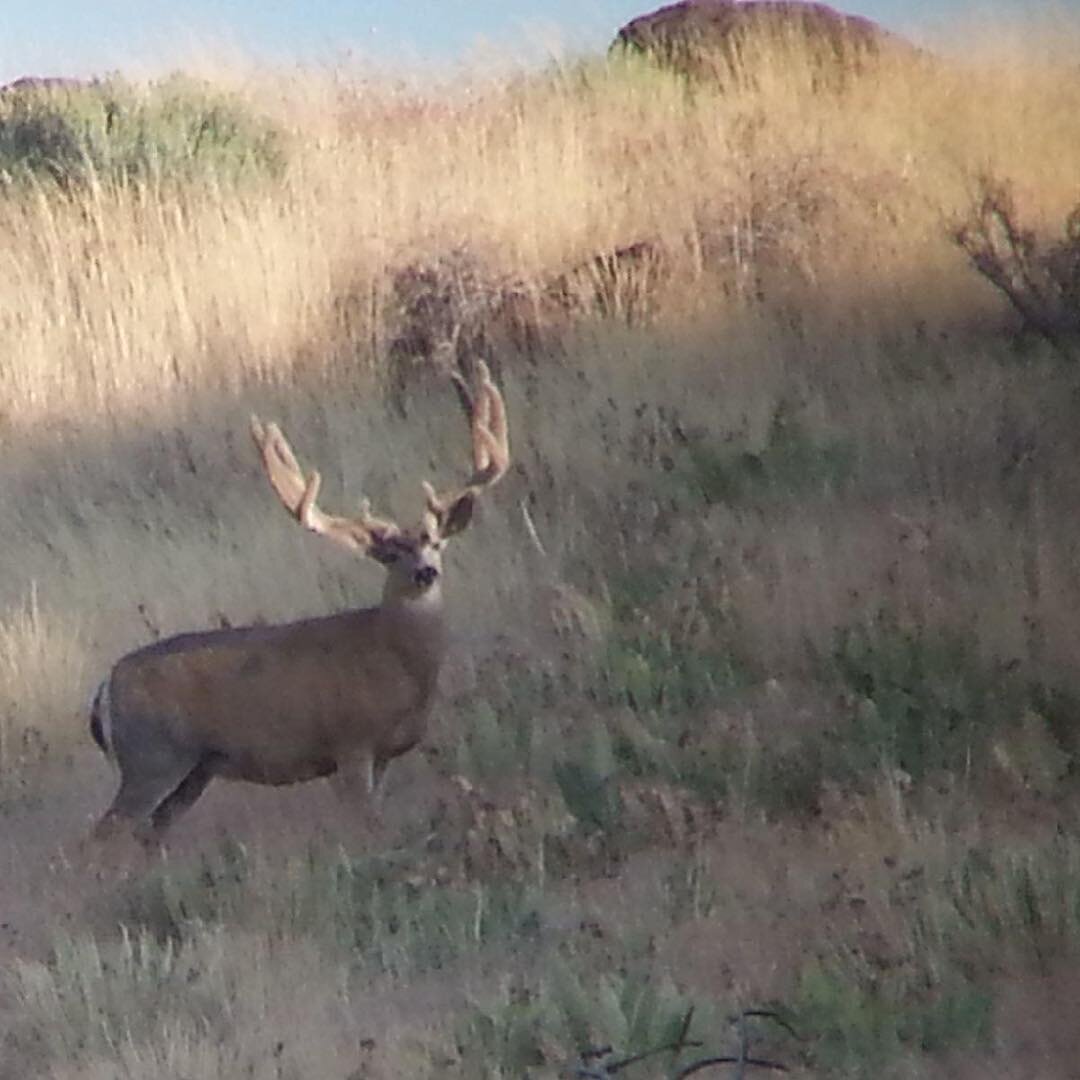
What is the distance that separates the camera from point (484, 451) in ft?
12.7

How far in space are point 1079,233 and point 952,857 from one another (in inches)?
43.1

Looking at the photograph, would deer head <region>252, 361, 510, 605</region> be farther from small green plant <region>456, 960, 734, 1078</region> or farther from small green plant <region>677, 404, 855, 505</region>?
small green plant <region>456, 960, 734, 1078</region>

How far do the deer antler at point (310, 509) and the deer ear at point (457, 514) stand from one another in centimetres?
8

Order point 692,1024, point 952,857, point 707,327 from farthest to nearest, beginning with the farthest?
point 707,327 < point 952,857 < point 692,1024

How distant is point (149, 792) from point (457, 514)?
70cm

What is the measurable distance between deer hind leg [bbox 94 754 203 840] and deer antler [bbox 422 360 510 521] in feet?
1.99

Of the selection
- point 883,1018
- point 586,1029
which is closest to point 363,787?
point 586,1029

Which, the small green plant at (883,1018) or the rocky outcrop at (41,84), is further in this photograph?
the rocky outcrop at (41,84)

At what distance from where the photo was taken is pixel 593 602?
3.92 metres

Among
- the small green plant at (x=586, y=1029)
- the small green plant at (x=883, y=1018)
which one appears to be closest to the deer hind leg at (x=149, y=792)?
the small green plant at (x=586, y=1029)

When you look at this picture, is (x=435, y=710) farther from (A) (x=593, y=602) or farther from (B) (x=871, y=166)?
(B) (x=871, y=166)

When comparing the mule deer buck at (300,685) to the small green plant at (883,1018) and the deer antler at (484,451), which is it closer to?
the deer antler at (484,451)

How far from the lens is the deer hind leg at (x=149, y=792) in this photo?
3852mm

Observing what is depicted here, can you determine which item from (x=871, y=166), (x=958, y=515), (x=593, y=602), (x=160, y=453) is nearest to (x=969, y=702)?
(x=958, y=515)
